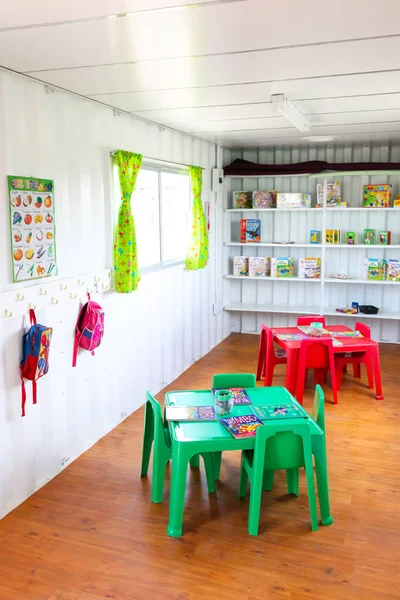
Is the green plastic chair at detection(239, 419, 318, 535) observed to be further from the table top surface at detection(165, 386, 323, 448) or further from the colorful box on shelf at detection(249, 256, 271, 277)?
the colorful box on shelf at detection(249, 256, 271, 277)

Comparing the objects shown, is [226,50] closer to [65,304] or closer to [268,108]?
[268,108]

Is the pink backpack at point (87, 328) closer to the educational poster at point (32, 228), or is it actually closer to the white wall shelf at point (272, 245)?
the educational poster at point (32, 228)

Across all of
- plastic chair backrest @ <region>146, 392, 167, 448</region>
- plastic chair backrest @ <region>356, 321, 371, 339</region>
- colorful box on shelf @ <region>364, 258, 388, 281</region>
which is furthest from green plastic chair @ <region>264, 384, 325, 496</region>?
colorful box on shelf @ <region>364, 258, 388, 281</region>

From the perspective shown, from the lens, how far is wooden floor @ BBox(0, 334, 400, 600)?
270 centimetres

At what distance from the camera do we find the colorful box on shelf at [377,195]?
6.77 metres

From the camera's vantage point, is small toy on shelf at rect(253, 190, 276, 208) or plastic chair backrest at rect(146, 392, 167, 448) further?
small toy on shelf at rect(253, 190, 276, 208)

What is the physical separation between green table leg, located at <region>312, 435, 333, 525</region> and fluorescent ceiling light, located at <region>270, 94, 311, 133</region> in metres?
2.33

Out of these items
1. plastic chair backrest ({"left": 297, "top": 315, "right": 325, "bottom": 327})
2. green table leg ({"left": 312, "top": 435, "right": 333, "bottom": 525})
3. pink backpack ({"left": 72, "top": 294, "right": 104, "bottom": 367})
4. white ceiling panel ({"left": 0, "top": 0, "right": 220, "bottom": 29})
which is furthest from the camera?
plastic chair backrest ({"left": 297, "top": 315, "right": 325, "bottom": 327})

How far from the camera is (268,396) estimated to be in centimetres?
363

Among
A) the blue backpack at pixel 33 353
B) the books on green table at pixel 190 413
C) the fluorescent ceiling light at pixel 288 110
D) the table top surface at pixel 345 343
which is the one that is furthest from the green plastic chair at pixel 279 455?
the fluorescent ceiling light at pixel 288 110

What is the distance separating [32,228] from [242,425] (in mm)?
1795

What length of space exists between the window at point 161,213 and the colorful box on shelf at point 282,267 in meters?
1.60

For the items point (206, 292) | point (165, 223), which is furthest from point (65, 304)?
point (206, 292)

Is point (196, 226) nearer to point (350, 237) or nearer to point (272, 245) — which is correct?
point (272, 245)
